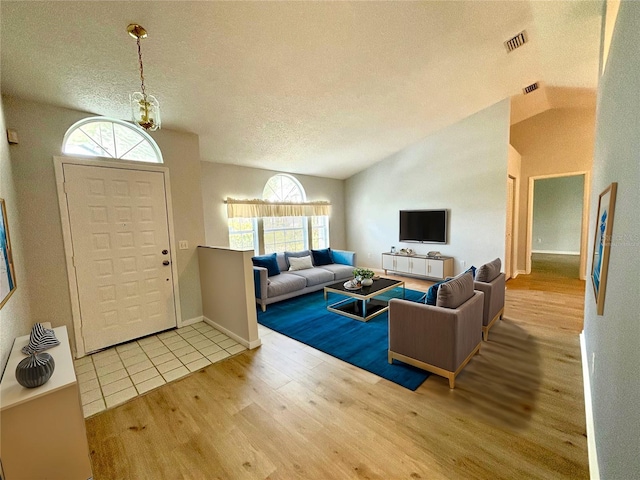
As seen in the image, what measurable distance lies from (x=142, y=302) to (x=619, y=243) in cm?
403

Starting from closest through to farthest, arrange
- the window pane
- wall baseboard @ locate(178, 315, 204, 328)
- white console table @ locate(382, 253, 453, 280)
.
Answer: wall baseboard @ locate(178, 315, 204, 328) → the window pane → white console table @ locate(382, 253, 453, 280)

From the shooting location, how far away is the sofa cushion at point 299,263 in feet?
16.8

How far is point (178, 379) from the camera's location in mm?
2383

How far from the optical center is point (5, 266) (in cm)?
171

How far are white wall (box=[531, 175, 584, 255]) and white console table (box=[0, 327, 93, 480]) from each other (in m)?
10.3

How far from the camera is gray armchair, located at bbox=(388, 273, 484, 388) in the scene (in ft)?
7.00

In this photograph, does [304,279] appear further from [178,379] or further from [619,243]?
[619,243]

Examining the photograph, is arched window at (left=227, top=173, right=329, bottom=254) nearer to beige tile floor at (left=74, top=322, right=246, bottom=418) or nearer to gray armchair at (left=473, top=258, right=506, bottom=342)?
beige tile floor at (left=74, top=322, right=246, bottom=418)

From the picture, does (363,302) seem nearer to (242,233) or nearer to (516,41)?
(242,233)

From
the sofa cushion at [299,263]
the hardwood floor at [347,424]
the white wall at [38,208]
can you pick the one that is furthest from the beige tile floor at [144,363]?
the sofa cushion at [299,263]

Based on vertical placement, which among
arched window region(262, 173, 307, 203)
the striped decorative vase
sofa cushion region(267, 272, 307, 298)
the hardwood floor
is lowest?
the hardwood floor

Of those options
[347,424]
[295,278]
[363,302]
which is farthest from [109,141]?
[347,424]

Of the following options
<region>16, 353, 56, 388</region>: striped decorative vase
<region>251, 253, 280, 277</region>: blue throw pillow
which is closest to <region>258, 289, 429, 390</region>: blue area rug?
<region>251, 253, 280, 277</region>: blue throw pillow

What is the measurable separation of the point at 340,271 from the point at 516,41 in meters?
3.96
